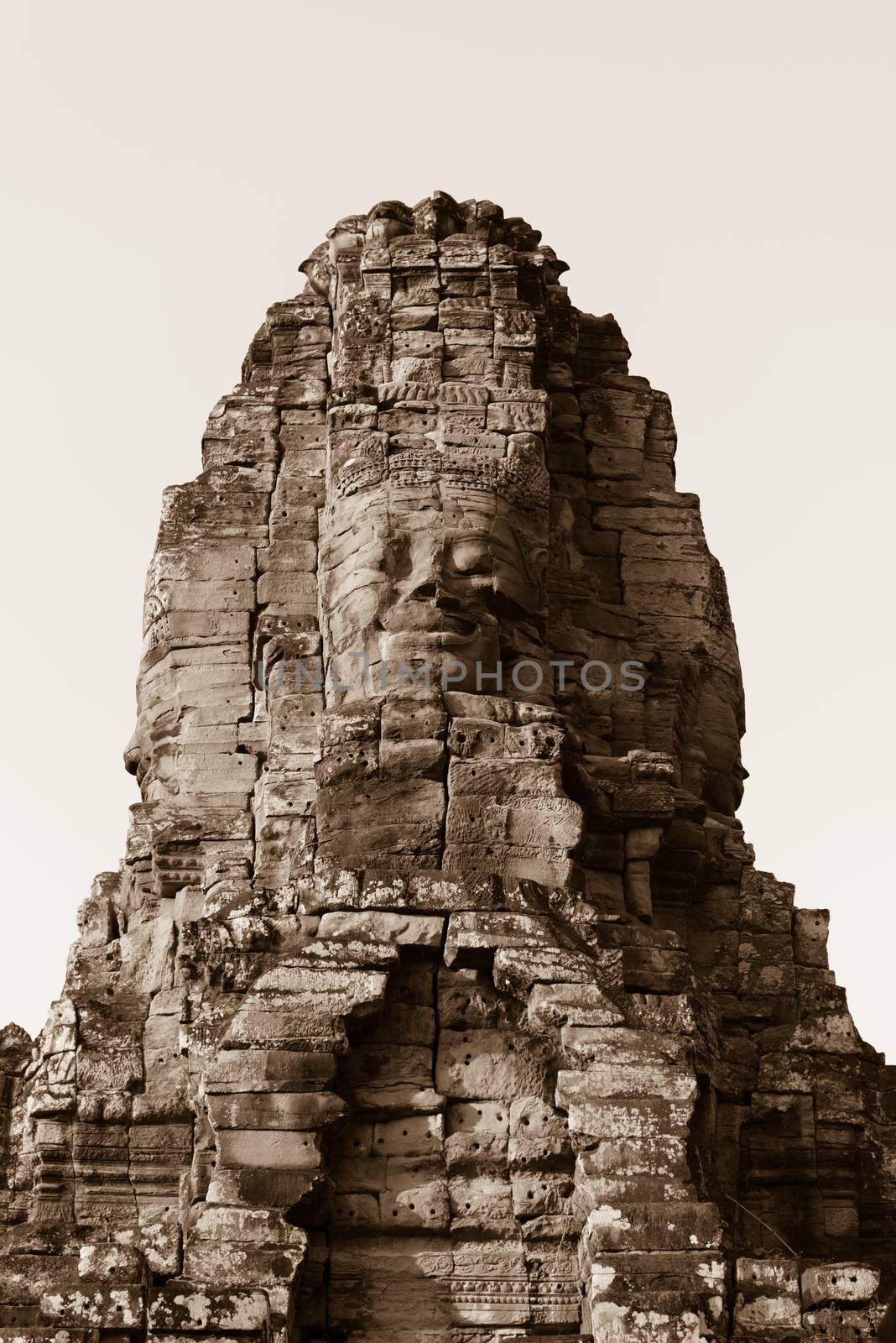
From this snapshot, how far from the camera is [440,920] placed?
725 inches

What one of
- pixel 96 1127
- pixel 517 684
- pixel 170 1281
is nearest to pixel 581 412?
pixel 517 684

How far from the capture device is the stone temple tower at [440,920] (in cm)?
1738

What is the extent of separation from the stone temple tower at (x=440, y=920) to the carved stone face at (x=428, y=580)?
0.12ft

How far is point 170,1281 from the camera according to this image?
16.7 m

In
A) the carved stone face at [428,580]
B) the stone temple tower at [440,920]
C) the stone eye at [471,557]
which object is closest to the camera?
the stone temple tower at [440,920]

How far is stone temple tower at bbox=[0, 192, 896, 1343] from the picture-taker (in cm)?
1738

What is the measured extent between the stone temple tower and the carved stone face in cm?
4

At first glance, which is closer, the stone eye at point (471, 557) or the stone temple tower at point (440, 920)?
the stone temple tower at point (440, 920)

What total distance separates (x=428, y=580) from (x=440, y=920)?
9.88 feet

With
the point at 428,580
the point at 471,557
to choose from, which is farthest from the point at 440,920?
the point at 471,557

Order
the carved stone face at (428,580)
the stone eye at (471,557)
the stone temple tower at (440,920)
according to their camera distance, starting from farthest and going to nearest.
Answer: the stone eye at (471,557), the carved stone face at (428,580), the stone temple tower at (440,920)

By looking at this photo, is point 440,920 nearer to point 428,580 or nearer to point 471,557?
point 428,580

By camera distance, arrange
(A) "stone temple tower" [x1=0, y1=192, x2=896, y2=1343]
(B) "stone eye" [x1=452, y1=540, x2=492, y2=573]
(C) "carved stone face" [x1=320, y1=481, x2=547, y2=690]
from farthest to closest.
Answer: (B) "stone eye" [x1=452, y1=540, x2=492, y2=573] → (C) "carved stone face" [x1=320, y1=481, x2=547, y2=690] → (A) "stone temple tower" [x1=0, y1=192, x2=896, y2=1343]

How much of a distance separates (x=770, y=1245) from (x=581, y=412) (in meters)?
7.77
